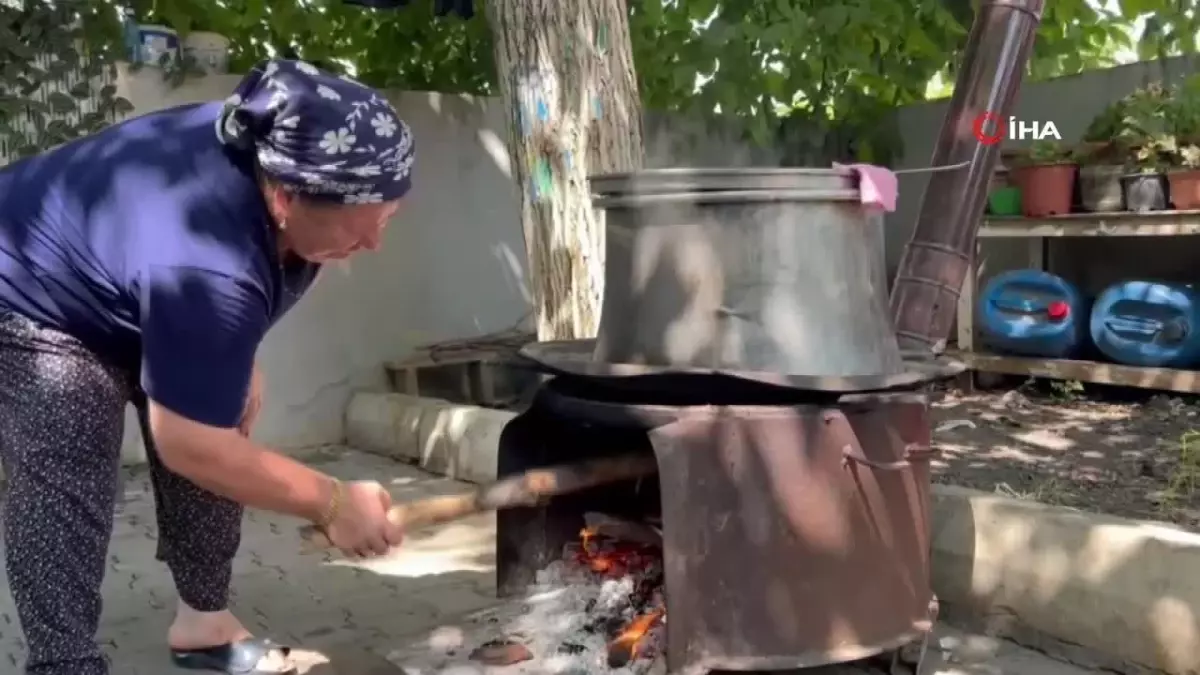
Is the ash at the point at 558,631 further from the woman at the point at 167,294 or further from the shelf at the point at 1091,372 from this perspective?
the shelf at the point at 1091,372

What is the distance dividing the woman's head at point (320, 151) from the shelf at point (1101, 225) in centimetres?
427

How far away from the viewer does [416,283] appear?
6.00 meters

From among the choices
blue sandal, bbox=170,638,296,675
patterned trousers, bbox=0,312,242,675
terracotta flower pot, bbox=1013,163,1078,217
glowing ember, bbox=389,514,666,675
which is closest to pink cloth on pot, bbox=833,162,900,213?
glowing ember, bbox=389,514,666,675

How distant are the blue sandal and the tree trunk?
1292 mm

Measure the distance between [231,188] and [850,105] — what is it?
560 centimetres

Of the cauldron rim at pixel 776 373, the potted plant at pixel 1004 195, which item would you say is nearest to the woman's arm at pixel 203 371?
the cauldron rim at pixel 776 373

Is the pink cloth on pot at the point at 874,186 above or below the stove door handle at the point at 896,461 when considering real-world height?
above

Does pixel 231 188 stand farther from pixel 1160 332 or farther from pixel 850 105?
pixel 850 105

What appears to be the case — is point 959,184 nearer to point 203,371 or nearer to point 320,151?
point 320,151

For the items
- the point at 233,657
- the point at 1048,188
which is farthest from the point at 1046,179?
the point at 233,657

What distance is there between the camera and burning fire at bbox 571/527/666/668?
8.26 feet

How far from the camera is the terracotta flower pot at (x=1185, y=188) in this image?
203 inches

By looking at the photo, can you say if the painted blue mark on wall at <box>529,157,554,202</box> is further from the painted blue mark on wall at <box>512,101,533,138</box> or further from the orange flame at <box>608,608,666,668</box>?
the orange flame at <box>608,608,666,668</box>

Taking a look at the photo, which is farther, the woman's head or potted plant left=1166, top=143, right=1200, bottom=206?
potted plant left=1166, top=143, right=1200, bottom=206
